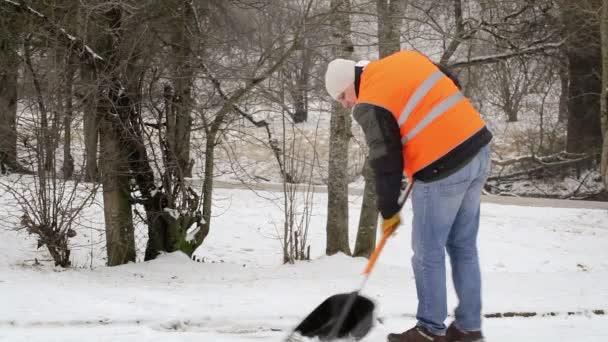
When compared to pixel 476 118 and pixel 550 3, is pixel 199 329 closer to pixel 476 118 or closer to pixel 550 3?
pixel 476 118

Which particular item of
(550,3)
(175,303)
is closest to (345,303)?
(175,303)

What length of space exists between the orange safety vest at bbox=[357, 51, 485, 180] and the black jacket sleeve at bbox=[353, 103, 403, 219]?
0.05 meters

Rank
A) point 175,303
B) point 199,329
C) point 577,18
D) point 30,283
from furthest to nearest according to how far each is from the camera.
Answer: point 577,18 < point 30,283 < point 175,303 < point 199,329

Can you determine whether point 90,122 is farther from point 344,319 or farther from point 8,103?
point 344,319

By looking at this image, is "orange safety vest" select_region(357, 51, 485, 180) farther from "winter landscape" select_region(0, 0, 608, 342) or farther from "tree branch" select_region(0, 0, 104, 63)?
"tree branch" select_region(0, 0, 104, 63)

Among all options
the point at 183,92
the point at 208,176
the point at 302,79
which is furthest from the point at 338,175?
the point at 183,92

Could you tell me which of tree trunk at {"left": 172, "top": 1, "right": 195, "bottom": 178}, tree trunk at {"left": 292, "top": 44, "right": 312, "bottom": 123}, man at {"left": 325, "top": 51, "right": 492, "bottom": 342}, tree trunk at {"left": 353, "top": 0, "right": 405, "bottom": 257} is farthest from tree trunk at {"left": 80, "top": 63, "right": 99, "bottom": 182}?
man at {"left": 325, "top": 51, "right": 492, "bottom": 342}

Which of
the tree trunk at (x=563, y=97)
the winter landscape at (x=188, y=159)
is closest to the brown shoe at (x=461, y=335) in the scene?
the winter landscape at (x=188, y=159)

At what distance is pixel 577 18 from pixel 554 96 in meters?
11.2

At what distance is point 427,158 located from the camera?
151 inches

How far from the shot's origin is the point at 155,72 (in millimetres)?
7336

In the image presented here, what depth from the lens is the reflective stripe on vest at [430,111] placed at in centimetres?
379

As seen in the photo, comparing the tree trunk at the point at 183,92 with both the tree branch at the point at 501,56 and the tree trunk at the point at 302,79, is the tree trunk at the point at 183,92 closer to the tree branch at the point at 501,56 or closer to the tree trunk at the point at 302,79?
the tree trunk at the point at 302,79

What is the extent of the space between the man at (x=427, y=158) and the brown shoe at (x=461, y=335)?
0.01m
